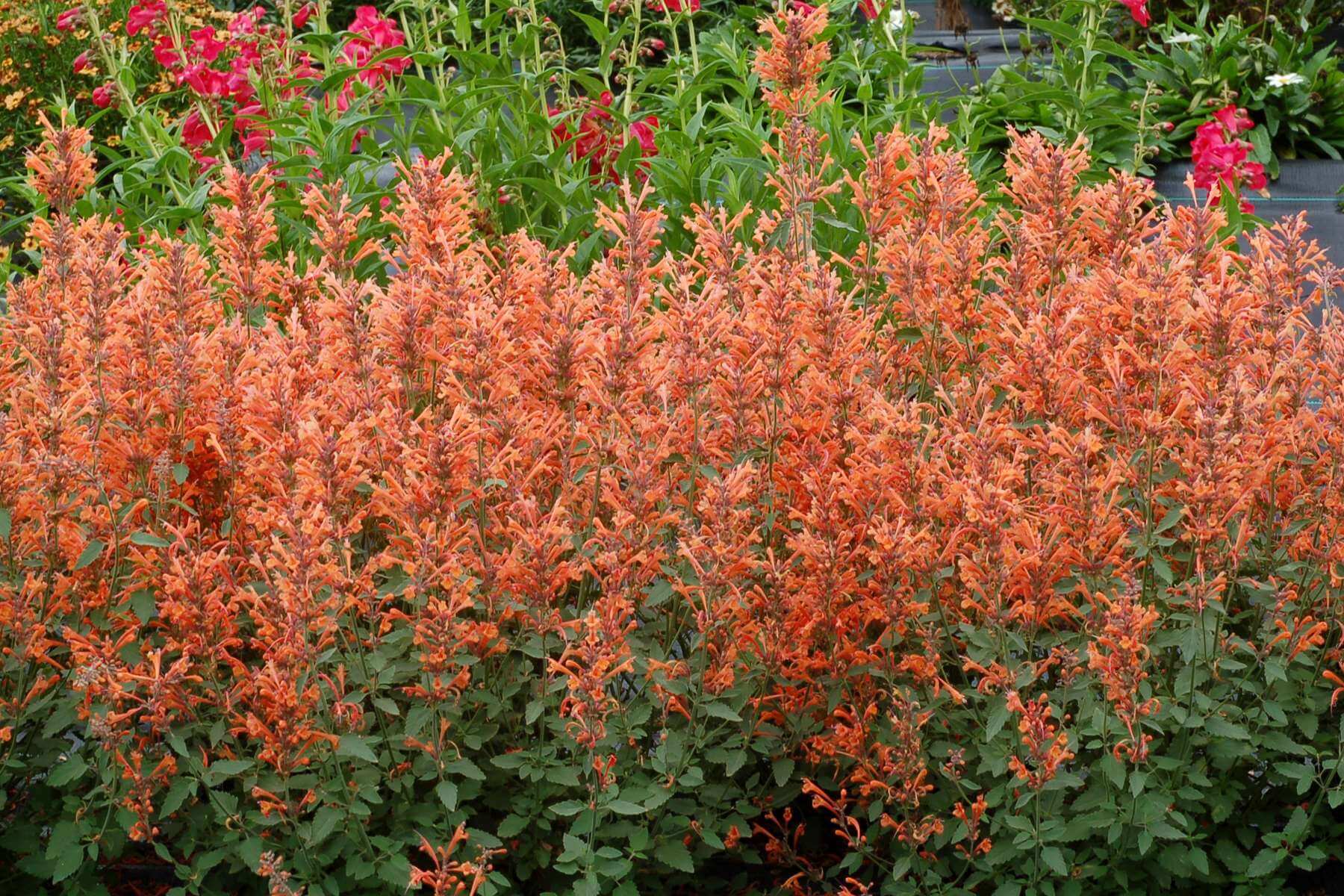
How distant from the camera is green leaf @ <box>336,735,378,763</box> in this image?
2277mm

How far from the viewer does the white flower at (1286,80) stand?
789 cm

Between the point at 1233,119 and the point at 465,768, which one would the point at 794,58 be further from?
the point at 1233,119

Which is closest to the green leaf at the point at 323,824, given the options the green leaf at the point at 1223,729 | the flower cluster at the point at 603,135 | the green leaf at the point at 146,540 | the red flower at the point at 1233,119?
the green leaf at the point at 146,540

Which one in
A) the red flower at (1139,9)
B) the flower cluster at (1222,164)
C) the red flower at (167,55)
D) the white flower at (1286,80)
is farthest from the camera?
the white flower at (1286,80)

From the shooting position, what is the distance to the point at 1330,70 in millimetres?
8188

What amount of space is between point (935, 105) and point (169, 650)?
4.43 meters

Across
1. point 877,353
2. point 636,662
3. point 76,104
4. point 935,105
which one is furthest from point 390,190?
point 76,104

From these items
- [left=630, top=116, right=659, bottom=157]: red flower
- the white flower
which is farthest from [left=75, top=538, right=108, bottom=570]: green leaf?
the white flower

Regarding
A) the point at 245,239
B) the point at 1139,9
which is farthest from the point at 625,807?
the point at 1139,9

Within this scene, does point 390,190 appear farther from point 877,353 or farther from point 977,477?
point 977,477

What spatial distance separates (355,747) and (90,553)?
0.61 m

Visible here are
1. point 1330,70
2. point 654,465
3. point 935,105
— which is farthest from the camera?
point 1330,70

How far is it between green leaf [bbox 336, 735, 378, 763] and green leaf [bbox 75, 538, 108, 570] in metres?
0.56

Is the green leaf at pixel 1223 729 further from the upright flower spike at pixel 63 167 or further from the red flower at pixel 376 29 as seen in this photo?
the red flower at pixel 376 29
